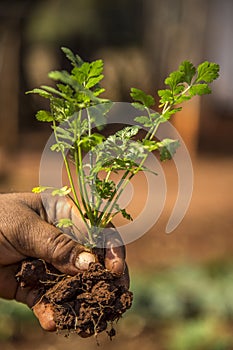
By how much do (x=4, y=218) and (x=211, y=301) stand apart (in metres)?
3.44

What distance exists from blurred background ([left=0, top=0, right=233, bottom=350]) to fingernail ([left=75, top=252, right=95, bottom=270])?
2.85 metres

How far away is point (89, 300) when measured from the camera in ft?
8.79

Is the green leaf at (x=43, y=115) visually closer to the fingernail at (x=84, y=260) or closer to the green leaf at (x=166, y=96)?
the green leaf at (x=166, y=96)

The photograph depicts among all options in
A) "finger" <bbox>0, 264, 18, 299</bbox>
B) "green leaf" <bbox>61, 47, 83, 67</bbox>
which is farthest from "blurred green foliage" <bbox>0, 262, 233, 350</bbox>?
"green leaf" <bbox>61, 47, 83, 67</bbox>

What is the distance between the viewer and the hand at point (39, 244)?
2756 millimetres

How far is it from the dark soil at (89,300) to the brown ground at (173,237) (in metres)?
3.02

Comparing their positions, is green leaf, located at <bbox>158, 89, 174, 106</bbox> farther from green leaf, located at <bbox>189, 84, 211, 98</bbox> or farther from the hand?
the hand

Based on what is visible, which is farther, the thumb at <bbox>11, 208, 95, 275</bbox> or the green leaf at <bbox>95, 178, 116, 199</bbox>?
the thumb at <bbox>11, 208, 95, 275</bbox>

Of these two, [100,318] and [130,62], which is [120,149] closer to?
[100,318]

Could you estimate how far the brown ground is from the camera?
5766 millimetres

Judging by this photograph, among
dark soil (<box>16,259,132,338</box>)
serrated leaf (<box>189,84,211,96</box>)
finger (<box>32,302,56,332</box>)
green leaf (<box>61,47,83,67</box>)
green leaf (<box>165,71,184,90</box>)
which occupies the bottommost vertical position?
finger (<box>32,302,56,332</box>)

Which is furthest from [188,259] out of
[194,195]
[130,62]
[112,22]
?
[112,22]

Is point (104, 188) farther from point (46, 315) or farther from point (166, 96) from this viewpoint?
point (46, 315)

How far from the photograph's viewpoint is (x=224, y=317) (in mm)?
5879
